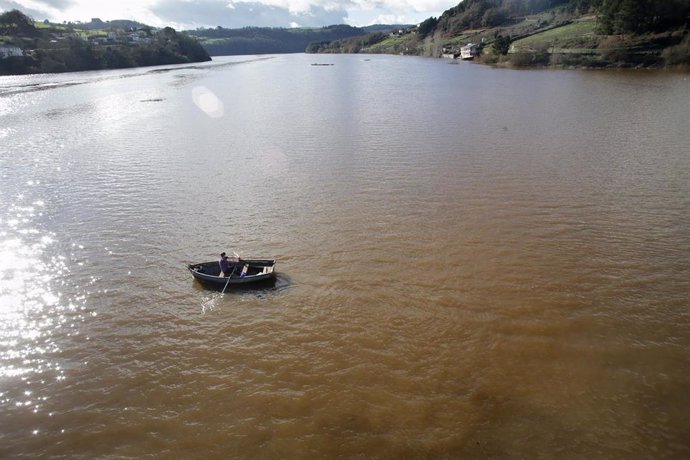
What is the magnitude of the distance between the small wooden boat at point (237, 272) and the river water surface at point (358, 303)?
0.73 m

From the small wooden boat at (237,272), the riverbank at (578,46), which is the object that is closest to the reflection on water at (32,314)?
the small wooden boat at (237,272)

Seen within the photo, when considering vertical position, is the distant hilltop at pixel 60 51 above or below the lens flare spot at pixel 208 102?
above

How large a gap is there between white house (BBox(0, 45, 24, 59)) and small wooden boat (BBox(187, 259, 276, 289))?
14853 cm

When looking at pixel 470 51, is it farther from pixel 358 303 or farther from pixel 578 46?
pixel 358 303

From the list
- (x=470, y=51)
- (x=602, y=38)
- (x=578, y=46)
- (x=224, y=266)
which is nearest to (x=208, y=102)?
(x=224, y=266)

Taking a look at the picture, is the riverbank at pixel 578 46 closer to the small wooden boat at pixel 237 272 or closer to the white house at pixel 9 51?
the small wooden boat at pixel 237 272

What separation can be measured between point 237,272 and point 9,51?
15273 centimetres

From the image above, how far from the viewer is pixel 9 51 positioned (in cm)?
12812

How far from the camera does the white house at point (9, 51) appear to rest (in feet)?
413

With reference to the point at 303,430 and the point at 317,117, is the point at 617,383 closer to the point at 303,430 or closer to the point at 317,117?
the point at 303,430

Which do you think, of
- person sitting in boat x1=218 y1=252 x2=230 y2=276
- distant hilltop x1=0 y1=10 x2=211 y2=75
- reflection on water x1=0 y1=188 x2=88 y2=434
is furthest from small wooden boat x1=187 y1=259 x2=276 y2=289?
distant hilltop x1=0 y1=10 x2=211 y2=75

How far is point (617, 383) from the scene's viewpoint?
14.6 metres

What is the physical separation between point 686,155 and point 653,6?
292 ft

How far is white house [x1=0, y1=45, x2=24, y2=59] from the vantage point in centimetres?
12588
